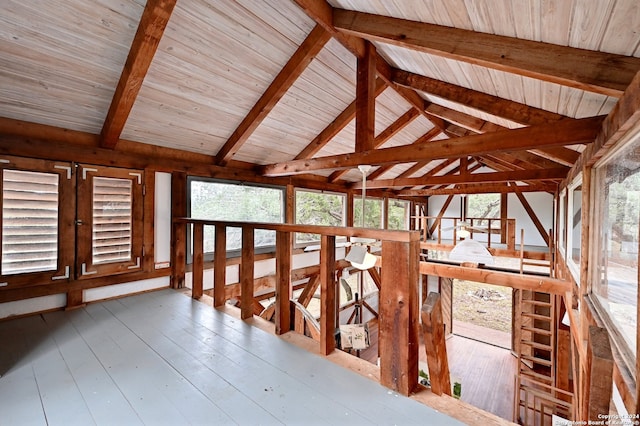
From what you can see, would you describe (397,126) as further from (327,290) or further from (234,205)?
(327,290)

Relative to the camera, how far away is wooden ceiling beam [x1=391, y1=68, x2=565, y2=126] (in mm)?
2799

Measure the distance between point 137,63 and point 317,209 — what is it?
4.83 metres

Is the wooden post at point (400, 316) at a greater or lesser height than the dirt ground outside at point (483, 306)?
greater

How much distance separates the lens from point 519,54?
69.6 inches

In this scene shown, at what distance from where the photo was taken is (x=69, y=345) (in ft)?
6.77

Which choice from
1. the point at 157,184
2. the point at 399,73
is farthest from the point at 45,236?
the point at 399,73

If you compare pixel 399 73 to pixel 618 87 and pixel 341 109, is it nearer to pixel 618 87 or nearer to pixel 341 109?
pixel 341 109

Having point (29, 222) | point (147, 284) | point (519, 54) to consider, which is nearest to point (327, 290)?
point (519, 54)

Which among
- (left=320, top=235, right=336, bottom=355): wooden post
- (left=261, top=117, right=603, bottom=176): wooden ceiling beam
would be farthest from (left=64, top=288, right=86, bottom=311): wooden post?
(left=261, top=117, right=603, bottom=176): wooden ceiling beam

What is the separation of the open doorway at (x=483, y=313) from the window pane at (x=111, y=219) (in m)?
8.99

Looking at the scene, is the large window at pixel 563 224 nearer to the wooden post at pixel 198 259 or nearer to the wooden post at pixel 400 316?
the wooden post at pixel 400 316

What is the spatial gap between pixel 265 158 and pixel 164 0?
10.0 feet

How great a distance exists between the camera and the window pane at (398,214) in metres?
9.95

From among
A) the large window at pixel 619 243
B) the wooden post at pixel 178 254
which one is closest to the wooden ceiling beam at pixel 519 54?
the large window at pixel 619 243
